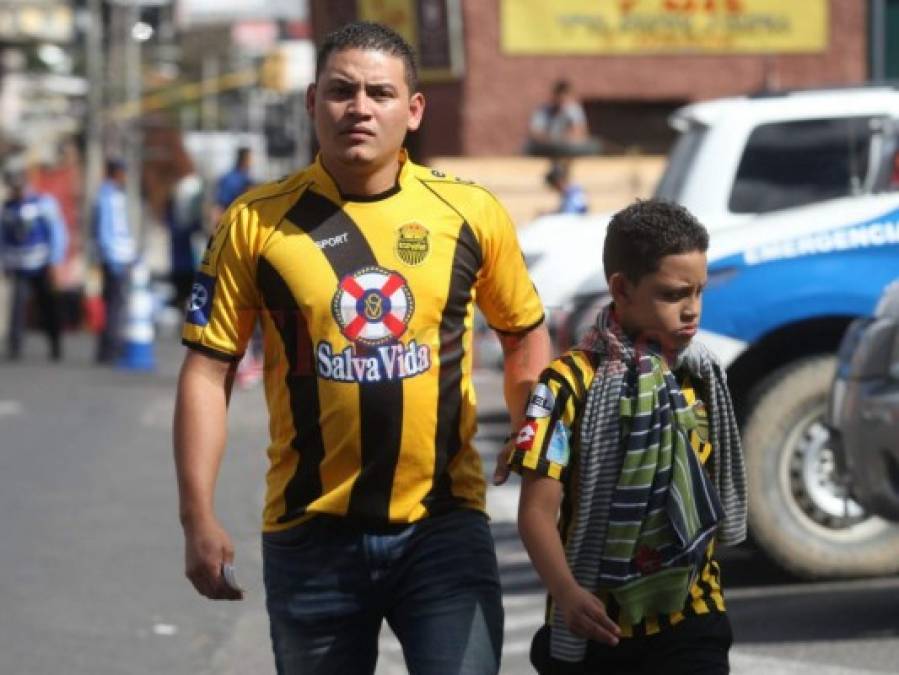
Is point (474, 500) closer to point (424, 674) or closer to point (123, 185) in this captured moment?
point (424, 674)

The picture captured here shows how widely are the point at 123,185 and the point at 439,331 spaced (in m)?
18.3

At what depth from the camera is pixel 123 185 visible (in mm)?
22531

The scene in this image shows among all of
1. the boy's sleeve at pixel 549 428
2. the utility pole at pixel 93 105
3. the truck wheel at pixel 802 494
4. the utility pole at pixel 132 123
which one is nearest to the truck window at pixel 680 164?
the truck wheel at pixel 802 494

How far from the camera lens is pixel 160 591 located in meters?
9.21

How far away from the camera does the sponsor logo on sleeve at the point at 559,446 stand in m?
4.53

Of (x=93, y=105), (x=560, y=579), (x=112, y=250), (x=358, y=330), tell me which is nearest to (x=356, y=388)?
(x=358, y=330)

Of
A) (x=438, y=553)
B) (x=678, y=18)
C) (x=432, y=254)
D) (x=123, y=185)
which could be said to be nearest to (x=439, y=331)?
(x=432, y=254)

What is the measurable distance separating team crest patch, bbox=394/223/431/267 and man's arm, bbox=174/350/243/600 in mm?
427

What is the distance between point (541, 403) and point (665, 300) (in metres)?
0.32

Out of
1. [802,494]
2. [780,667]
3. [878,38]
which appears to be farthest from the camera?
[878,38]

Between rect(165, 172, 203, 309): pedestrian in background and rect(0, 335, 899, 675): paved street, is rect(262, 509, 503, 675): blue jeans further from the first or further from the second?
rect(165, 172, 203, 309): pedestrian in background

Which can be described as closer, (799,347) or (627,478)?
(627,478)

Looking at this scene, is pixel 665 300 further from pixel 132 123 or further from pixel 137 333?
pixel 132 123

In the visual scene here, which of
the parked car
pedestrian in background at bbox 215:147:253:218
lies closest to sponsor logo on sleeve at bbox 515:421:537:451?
the parked car
